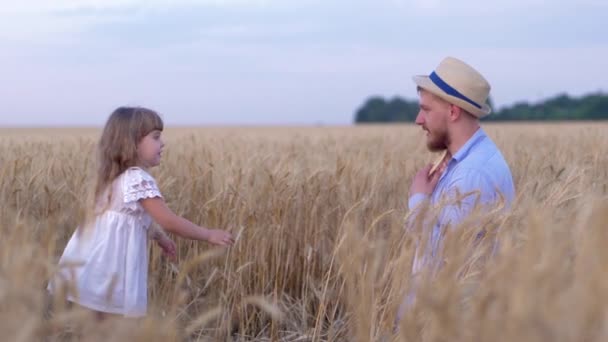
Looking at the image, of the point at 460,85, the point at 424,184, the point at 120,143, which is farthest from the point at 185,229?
the point at 460,85

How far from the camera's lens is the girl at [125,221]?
2.78 m

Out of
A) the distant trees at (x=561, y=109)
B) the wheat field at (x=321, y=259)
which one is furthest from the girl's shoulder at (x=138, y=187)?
the distant trees at (x=561, y=109)

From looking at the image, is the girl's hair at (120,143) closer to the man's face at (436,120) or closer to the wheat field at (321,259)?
the wheat field at (321,259)

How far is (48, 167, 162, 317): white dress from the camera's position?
2.77 m

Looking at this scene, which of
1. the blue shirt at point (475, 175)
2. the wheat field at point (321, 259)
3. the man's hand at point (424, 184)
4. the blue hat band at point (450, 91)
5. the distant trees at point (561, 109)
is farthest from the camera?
the distant trees at point (561, 109)

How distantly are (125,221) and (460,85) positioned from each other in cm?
Result: 122

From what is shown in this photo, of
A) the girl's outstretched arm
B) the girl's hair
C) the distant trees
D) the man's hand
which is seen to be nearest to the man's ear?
the man's hand

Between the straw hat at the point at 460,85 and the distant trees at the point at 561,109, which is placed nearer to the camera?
the straw hat at the point at 460,85

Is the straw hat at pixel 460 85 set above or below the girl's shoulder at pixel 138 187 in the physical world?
above

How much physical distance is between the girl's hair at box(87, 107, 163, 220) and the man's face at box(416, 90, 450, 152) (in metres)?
0.93

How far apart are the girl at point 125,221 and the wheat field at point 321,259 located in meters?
0.14

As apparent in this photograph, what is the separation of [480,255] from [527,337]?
1005 millimetres

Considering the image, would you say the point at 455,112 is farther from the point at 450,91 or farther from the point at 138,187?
the point at 138,187

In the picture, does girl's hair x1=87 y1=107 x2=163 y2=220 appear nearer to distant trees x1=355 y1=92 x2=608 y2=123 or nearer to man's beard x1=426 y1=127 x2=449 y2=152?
man's beard x1=426 y1=127 x2=449 y2=152
